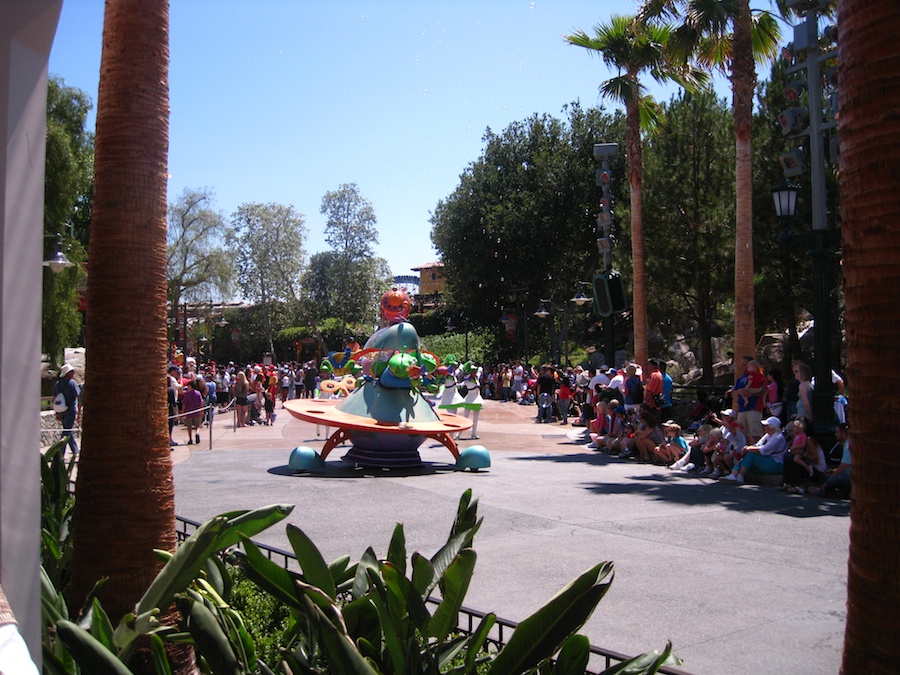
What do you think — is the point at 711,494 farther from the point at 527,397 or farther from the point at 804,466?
the point at 527,397

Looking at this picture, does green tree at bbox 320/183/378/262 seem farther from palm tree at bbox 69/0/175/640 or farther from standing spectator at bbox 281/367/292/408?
palm tree at bbox 69/0/175/640

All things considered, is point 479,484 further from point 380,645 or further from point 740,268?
point 380,645

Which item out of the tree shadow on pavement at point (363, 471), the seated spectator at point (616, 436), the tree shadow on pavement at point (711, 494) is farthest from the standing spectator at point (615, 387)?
the tree shadow on pavement at point (363, 471)

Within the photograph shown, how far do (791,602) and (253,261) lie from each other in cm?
4579

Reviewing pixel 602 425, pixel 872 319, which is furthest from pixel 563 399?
pixel 872 319

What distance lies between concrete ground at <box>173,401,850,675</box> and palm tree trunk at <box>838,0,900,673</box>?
2.14m

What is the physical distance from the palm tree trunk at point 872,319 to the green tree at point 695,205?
2252 centimetres

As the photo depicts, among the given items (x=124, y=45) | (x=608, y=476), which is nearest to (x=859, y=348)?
(x=124, y=45)

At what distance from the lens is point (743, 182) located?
14289mm

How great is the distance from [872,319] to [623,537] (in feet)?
18.0

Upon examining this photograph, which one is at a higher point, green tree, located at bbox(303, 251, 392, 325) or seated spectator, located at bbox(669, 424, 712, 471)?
green tree, located at bbox(303, 251, 392, 325)

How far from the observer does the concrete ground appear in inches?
190

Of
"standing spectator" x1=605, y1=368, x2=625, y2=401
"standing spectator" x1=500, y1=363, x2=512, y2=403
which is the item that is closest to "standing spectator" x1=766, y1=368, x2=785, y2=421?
"standing spectator" x1=605, y1=368, x2=625, y2=401

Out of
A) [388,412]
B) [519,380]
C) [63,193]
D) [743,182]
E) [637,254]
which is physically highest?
[63,193]
